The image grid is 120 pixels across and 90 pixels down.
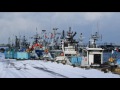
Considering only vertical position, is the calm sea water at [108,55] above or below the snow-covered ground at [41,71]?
above

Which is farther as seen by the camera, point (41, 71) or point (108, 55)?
point (108, 55)

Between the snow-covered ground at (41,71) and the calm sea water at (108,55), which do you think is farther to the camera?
the calm sea water at (108,55)

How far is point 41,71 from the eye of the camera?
9156 mm

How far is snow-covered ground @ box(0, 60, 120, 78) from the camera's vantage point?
8992 millimetres

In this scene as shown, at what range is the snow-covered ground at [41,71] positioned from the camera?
29.5 ft

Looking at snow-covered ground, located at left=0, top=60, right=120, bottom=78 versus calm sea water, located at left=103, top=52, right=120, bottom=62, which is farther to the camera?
calm sea water, located at left=103, top=52, right=120, bottom=62

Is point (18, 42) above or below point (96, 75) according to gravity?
above

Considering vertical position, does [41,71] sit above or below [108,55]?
below

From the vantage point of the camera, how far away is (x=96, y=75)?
902cm

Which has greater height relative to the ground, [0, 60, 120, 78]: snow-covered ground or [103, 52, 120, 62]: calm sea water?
[103, 52, 120, 62]: calm sea water
